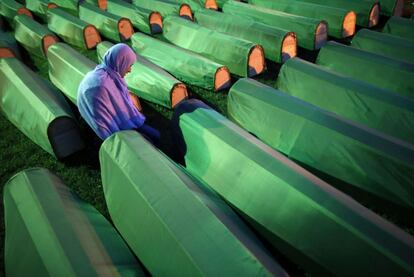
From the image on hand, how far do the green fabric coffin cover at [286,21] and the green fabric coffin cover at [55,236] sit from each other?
23.5 ft

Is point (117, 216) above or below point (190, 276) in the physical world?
below

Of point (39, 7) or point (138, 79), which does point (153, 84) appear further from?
point (39, 7)

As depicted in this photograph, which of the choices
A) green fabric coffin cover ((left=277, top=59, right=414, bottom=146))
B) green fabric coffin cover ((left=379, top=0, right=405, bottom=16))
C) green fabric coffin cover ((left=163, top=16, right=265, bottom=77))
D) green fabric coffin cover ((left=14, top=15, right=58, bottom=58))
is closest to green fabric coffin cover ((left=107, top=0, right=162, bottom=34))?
green fabric coffin cover ((left=163, top=16, right=265, bottom=77))

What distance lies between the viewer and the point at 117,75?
5.09m

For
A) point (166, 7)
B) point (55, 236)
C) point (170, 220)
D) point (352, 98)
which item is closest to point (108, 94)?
point (55, 236)

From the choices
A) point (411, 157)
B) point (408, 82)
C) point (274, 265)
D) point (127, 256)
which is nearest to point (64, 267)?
point (127, 256)

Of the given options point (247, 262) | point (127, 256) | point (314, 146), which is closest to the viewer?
point (247, 262)

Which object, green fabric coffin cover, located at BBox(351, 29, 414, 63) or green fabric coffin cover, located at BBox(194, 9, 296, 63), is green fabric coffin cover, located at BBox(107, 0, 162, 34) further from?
green fabric coffin cover, located at BBox(351, 29, 414, 63)

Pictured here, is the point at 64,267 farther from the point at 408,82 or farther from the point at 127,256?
the point at 408,82

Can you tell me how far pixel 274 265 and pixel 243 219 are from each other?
3.43 feet

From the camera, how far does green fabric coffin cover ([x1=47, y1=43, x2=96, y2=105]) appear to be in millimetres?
7094

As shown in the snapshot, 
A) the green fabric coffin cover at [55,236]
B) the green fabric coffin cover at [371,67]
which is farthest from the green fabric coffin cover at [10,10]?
the green fabric coffin cover at [371,67]

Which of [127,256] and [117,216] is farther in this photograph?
[117,216]

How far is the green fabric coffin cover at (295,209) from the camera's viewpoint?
10.4ft
